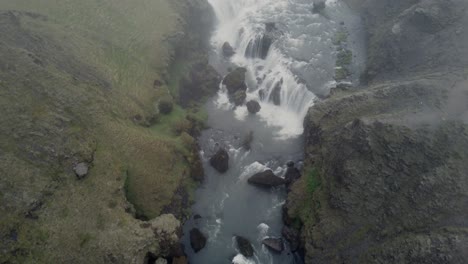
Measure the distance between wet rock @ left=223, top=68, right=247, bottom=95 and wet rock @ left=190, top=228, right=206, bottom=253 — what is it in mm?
28314

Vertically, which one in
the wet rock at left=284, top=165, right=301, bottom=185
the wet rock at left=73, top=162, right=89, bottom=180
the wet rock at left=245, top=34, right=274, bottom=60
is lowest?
the wet rock at left=284, top=165, right=301, bottom=185

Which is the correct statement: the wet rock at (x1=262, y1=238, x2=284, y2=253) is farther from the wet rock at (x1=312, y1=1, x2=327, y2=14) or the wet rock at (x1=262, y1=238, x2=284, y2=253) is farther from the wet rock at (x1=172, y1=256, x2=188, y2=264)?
the wet rock at (x1=312, y1=1, x2=327, y2=14)

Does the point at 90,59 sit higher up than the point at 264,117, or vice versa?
the point at 90,59

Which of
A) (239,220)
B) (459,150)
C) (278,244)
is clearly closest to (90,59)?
(239,220)

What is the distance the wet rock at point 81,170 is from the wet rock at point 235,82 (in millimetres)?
30453

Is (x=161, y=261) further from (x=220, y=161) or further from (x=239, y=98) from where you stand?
(x=239, y=98)

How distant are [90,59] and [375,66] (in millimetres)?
47337

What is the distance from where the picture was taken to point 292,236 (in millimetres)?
39875

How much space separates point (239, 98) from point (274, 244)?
27707 millimetres

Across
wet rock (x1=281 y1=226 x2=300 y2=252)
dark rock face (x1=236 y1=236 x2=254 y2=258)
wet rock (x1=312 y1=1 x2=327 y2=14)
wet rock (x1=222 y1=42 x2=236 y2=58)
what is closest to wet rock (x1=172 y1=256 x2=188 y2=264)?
dark rock face (x1=236 y1=236 x2=254 y2=258)

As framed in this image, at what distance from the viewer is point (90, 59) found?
5088 cm

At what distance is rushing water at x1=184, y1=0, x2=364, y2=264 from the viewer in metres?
41.4

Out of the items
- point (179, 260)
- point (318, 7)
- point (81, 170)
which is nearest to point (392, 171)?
point (179, 260)

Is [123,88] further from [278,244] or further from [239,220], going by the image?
[278,244]
